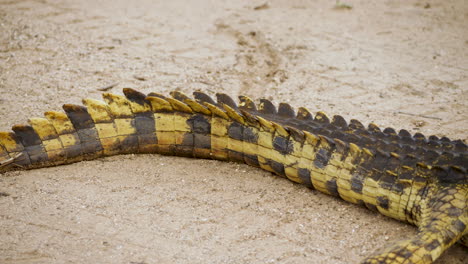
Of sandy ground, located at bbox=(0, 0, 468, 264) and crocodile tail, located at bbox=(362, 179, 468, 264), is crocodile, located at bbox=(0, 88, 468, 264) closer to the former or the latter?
crocodile tail, located at bbox=(362, 179, 468, 264)

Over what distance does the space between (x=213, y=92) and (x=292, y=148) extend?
75.5 inches

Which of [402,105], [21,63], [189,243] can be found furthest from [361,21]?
[189,243]

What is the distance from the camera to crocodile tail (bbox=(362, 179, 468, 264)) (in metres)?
2.54

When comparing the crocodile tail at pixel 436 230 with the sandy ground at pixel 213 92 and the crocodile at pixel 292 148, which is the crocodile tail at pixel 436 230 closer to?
the crocodile at pixel 292 148

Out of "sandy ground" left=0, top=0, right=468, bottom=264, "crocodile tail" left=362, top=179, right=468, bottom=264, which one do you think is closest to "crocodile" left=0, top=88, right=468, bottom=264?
"crocodile tail" left=362, top=179, right=468, bottom=264

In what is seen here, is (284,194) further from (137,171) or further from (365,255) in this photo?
(137,171)

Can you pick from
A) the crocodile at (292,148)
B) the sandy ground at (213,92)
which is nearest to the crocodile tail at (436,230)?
the crocodile at (292,148)

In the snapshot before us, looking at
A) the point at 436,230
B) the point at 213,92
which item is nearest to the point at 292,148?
the point at 436,230

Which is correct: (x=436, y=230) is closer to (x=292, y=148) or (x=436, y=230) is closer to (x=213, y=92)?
(x=292, y=148)

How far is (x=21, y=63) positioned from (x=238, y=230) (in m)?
3.78

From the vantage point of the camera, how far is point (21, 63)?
5.32 metres

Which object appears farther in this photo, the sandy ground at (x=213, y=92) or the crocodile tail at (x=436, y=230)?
the sandy ground at (x=213, y=92)

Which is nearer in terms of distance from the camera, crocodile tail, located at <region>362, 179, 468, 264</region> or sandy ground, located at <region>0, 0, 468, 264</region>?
crocodile tail, located at <region>362, 179, 468, 264</region>

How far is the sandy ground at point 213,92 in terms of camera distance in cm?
284
